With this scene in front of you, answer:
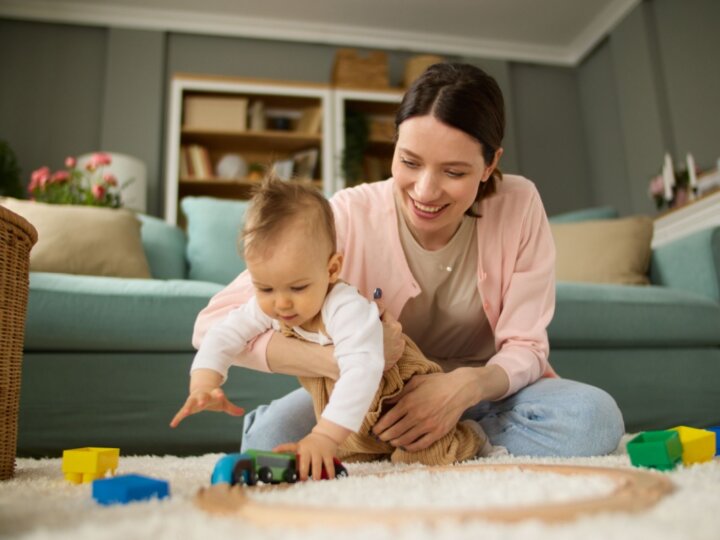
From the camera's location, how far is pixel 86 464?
2.92 ft

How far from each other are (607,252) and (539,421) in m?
1.24

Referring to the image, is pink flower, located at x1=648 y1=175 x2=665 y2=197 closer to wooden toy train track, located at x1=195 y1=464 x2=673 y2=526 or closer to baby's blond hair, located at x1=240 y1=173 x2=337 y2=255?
baby's blond hair, located at x1=240 y1=173 x2=337 y2=255

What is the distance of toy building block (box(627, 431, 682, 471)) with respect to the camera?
831mm

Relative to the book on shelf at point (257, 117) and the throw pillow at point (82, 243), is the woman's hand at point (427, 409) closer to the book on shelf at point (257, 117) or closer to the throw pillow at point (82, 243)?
the throw pillow at point (82, 243)

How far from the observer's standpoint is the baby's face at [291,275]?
2.79 feet

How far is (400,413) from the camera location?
40.2 inches

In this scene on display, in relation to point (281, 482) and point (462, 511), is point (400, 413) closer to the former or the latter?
point (281, 482)

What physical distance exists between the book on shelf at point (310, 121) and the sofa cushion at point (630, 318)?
7.68 feet

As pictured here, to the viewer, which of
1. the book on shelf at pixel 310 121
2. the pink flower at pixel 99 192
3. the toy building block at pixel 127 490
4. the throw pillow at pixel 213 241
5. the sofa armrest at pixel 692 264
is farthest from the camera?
the book on shelf at pixel 310 121

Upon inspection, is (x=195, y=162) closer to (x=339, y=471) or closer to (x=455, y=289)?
(x=455, y=289)

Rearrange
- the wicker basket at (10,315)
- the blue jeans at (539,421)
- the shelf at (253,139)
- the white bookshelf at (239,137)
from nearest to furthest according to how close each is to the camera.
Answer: the wicker basket at (10,315)
the blue jeans at (539,421)
the white bookshelf at (239,137)
the shelf at (253,139)

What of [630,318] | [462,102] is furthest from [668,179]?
[462,102]

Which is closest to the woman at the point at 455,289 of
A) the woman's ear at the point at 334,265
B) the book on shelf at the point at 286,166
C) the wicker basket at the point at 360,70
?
the woman's ear at the point at 334,265

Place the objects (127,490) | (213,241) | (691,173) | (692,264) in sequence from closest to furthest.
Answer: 1. (127,490)
2. (692,264)
3. (213,241)
4. (691,173)
